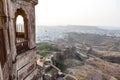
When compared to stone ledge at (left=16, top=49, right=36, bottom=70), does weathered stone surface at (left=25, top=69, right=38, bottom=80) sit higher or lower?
lower

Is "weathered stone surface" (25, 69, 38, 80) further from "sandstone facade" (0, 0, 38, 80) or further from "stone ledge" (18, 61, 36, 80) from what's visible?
"stone ledge" (18, 61, 36, 80)

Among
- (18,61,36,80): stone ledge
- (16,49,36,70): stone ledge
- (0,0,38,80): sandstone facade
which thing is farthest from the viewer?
(18,61,36,80): stone ledge

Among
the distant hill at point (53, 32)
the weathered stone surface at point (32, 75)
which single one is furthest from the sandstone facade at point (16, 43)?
the distant hill at point (53, 32)

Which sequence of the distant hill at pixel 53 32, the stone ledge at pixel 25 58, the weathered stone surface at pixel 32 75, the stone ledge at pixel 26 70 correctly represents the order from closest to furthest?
1. the stone ledge at pixel 25 58
2. the stone ledge at pixel 26 70
3. the weathered stone surface at pixel 32 75
4. the distant hill at pixel 53 32

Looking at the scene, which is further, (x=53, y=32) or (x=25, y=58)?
(x=53, y=32)

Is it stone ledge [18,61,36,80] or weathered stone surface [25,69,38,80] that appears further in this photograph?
weathered stone surface [25,69,38,80]

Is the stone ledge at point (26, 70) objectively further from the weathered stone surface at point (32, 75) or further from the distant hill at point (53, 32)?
the distant hill at point (53, 32)

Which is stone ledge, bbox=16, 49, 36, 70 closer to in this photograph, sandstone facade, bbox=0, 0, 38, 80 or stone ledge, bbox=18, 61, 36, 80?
sandstone facade, bbox=0, 0, 38, 80

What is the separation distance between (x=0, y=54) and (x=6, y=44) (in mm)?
433

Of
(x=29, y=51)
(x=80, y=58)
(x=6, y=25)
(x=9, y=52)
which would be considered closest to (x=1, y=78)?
(x=9, y=52)

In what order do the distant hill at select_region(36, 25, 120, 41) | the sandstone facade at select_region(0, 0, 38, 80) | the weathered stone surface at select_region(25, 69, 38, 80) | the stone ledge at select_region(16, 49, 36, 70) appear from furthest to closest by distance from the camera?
the distant hill at select_region(36, 25, 120, 41) < the weathered stone surface at select_region(25, 69, 38, 80) < the stone ledge at select_region(16, 49, 36, 70) < the sandstone facade at select_region(0, 0, 38, 80)

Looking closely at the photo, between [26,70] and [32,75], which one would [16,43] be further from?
[32,75]

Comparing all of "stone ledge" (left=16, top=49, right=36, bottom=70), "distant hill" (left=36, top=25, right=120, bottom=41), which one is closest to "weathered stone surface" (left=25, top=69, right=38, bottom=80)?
"stone ledge" (left=16, top=49, right=36, bottom=70)

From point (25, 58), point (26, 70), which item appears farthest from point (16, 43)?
point (26, 70)
